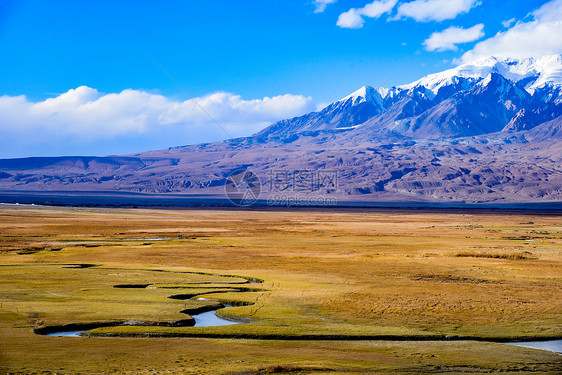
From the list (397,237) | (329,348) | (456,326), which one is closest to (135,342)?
(329,348)

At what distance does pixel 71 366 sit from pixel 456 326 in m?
17.3

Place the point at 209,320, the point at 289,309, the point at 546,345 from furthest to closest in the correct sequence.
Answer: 1. the point at 289,309
2. the point at 209,320
3. the point at 546,345

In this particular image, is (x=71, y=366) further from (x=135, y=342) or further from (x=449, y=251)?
(x=449, y=251)

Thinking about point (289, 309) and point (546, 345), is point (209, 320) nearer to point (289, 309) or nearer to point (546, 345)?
point (289, 309)

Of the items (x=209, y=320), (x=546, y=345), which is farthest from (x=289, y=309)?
(x=546, y=345)

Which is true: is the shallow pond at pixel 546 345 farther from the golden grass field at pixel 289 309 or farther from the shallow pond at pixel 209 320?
the shallow pond at pixel 209 320

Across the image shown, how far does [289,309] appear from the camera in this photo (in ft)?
101

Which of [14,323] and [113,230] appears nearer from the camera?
[14,323]

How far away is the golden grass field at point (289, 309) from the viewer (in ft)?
69.5

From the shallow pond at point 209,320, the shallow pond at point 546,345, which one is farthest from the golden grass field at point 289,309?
the shallow pond at point 209,320

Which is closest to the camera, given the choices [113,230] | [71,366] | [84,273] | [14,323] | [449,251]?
[71,366]

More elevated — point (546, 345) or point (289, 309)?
point (289, 309)

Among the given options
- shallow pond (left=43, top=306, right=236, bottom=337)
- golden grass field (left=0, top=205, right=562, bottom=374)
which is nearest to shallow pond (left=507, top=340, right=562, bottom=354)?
golden grass field (left=0, top=205, right=562, bottom=374)

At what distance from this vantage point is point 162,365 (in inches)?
804
